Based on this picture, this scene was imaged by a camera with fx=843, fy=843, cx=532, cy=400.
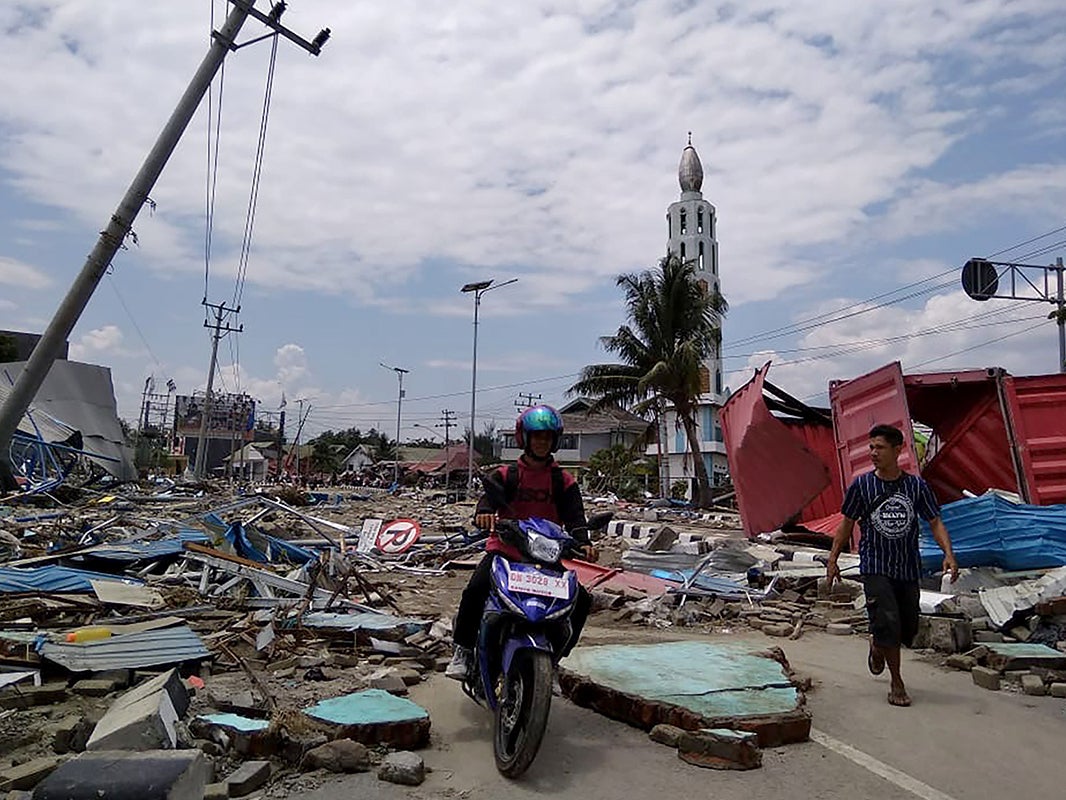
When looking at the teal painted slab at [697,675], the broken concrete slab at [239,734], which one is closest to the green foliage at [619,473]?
the teal painted slab at [697,675]

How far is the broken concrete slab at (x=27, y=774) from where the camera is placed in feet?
10.8

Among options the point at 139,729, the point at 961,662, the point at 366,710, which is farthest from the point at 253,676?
the point at 961,662

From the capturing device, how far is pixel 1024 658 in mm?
5570

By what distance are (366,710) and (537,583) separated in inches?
48.0

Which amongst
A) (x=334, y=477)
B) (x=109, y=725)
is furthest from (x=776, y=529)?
(x=334, y=477)

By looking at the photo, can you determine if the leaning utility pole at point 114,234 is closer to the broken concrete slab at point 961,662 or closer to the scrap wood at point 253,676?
the scrap wood at point 253,676

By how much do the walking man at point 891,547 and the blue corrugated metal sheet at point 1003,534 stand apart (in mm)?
3368

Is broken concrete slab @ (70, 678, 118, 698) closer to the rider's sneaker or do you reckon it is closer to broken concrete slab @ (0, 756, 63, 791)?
broken concrete slab @ (0, 756, 63, 791)

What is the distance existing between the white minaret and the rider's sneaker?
164 feet

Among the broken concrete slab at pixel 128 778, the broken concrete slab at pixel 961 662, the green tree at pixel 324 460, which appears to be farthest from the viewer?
the green tree at pixel 324 460

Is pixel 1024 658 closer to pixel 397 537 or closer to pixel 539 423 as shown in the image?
pixel 539 423

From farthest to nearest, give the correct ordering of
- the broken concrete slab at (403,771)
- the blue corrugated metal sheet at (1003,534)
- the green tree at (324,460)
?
the green tree at (324,460), the blue corrugated metal sheet at (1003,534), the broken concrete slab at (403,771)

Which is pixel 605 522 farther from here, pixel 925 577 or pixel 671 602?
pixel 925 577

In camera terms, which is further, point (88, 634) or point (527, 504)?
point (88, 634)
